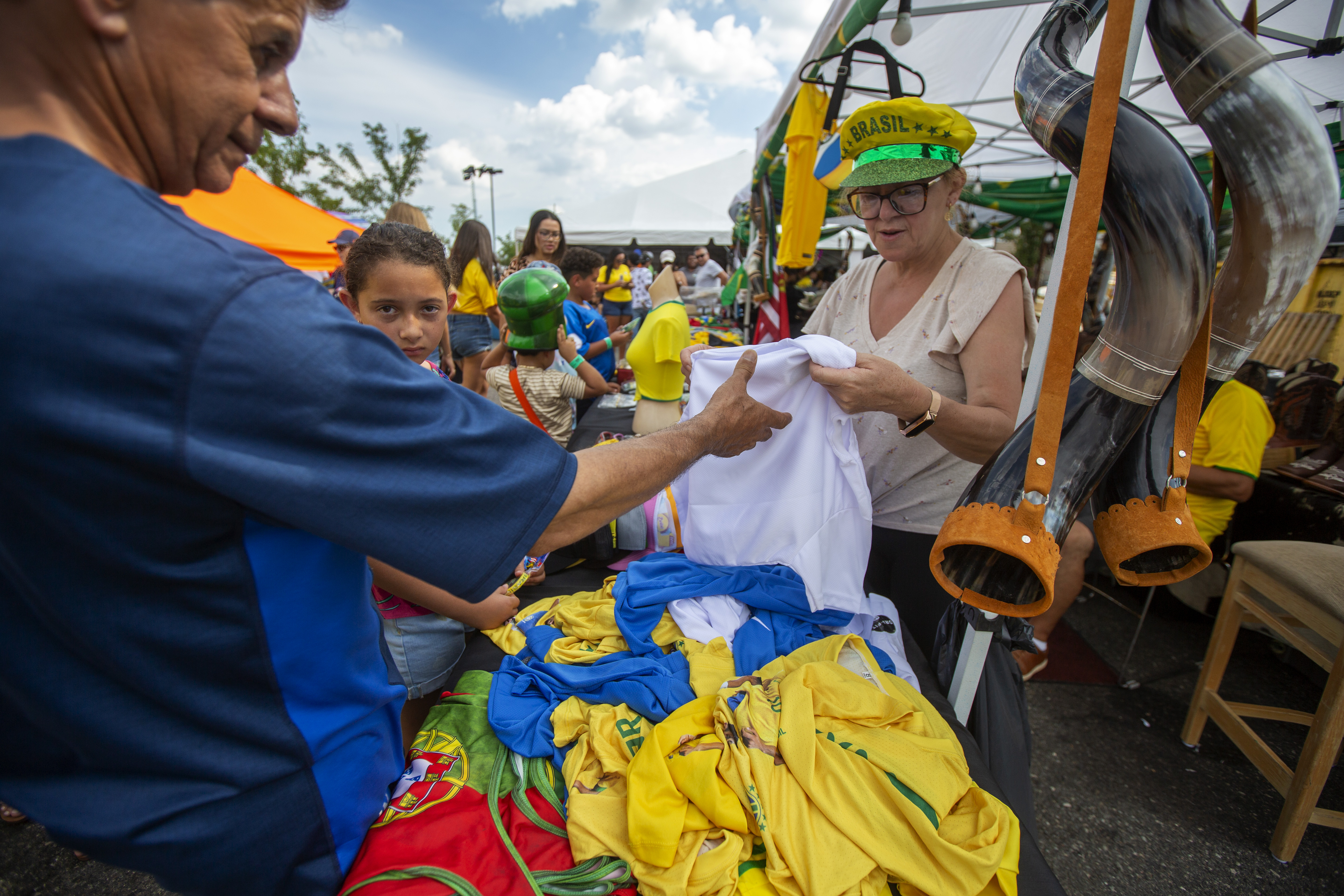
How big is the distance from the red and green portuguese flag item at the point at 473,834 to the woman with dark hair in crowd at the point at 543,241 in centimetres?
486

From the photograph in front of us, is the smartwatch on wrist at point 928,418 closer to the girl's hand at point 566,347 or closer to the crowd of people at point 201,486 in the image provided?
the crowd of people at point 201,486

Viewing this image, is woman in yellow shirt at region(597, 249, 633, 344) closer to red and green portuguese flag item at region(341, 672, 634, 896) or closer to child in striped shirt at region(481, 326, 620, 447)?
child in striped shirt at region(481, 326, 620, 447)

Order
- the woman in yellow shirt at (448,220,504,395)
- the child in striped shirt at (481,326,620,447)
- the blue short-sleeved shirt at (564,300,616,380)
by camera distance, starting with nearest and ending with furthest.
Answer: the child in striped shirt at (481,326,620,447) < the blue short-sleeved shirt at (564,300,616,380) < the woman in yellow shirt at (448,220,504,395)

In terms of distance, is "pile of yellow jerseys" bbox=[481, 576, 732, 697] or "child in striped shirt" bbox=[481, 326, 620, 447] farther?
"child in striped shirt" bbox=[481, 326, 620, 447]

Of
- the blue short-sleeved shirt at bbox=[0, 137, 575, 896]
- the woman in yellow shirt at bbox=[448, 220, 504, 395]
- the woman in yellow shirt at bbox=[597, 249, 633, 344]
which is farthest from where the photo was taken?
the woman in yellow shirt at bbox=[597, 249, 633, 344]

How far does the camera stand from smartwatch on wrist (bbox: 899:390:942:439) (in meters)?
1.49

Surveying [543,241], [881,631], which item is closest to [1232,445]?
[881,631]

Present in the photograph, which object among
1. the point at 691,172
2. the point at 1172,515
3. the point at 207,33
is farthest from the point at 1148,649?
the point at 691,172

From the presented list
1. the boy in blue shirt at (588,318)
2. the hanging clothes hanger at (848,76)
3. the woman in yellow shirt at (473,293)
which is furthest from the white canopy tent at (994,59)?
the woman in yellow shirt at (473,293)

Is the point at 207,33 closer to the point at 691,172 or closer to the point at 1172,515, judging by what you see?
the point at 1172,515

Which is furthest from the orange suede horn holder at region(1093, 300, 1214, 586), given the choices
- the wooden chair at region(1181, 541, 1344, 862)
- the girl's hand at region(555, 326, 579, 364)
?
the girl's hand at region(555, 326, 579, 364)

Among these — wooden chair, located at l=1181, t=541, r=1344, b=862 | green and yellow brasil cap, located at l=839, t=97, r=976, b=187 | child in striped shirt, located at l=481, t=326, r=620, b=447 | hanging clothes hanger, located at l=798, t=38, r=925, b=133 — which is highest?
hanging clothes hanger, located at l=798, t=38, r=925, b=133

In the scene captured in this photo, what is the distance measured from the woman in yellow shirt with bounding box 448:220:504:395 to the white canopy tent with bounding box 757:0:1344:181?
2.95 metres

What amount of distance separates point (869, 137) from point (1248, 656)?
12.3 ft
